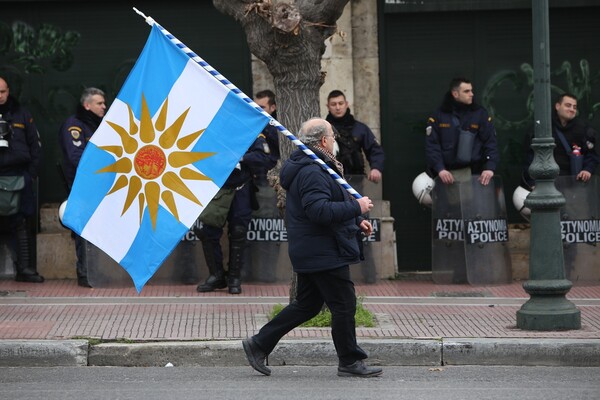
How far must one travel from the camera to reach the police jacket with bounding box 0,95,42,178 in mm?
13008

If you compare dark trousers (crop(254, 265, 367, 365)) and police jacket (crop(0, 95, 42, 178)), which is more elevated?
police jacket (crop(0, 95, 42, 178))

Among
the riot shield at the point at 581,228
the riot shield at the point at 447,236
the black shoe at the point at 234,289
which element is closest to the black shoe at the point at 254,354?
the black shoe at the point at 234,289

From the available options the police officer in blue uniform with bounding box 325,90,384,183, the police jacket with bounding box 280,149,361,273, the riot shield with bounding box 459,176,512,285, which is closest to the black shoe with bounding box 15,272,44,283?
the police officer in blue uniform with bounding box 325,90,384,183

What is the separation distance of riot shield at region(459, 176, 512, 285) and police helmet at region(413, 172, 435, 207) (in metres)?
0.51

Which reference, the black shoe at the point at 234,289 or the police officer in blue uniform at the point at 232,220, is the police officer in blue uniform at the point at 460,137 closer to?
the police officer in blue uniform at the point at 232,220

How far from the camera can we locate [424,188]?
1363 cm

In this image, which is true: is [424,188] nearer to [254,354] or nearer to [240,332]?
[240,332]

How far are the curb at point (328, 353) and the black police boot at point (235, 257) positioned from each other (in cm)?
279

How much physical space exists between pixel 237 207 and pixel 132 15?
3.01m

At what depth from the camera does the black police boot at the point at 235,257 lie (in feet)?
41.1

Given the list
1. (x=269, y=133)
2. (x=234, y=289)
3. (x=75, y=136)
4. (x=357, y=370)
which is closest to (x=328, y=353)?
(x=357, y=370)

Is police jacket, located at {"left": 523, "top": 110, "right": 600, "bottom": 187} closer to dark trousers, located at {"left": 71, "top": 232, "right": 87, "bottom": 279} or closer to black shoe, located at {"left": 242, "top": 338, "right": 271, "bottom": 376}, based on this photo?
dark trousers, located at {"left": 71, "top": 232, "right": 87, "bottom": 279}

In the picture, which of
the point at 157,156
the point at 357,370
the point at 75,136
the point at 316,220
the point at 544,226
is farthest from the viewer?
the point at 75,136

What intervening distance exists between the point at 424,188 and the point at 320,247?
505 cm
